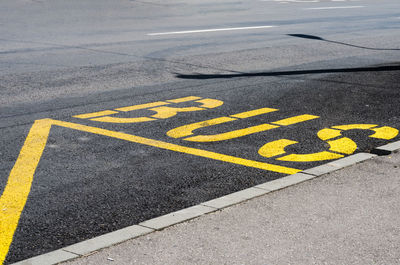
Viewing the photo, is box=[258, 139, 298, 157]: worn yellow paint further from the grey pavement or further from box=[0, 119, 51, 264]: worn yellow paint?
box=[0, 119, 51, 264]: worn yellow paint

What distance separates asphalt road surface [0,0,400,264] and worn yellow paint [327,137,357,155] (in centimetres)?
3

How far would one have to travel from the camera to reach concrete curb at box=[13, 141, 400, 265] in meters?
4.23

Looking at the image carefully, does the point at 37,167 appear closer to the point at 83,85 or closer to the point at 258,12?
the point at 83,85

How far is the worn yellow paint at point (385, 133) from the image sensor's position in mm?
7512

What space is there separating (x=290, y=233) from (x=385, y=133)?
3.54m

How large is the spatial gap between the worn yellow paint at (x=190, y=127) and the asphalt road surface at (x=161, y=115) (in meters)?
0.02

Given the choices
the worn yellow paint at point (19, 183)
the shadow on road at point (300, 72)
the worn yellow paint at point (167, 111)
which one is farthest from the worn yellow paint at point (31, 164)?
the shadow on road at point (300, 72)

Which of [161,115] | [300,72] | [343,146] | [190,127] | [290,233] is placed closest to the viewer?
[290,233]

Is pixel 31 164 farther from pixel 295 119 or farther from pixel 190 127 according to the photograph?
pixel 295 119

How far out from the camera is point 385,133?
765 cm

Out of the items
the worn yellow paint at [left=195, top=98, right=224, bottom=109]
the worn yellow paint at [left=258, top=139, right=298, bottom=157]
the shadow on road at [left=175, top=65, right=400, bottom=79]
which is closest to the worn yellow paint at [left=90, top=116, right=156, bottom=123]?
the worn yellow paint at [left=195, top=98, right=224, bottom=109]

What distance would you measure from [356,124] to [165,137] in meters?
2.51

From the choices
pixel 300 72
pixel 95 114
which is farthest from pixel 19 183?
pixel 300 72

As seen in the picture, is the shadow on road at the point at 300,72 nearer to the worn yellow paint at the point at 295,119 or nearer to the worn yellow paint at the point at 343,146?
the worn yellow paint at the point at 295,119
